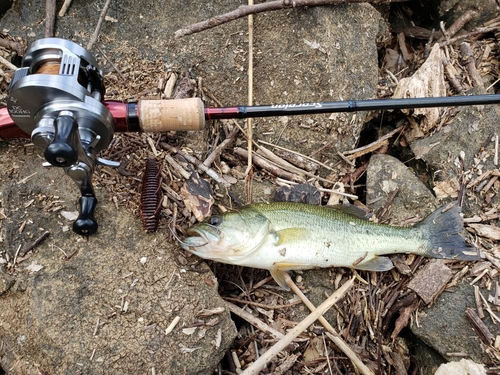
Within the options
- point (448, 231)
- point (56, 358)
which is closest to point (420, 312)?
point (448, 231)

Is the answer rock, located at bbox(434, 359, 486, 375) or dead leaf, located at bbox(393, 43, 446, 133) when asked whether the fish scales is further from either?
dead leaf, located at bbox(393, 43, 446, 133)

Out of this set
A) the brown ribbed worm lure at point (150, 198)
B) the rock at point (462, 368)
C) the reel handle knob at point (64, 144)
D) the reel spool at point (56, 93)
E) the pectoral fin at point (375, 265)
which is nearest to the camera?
the reel handle knob at point (64, 144)

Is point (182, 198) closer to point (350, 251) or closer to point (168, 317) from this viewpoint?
point (168, 317)

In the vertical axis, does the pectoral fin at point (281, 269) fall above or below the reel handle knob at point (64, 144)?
below

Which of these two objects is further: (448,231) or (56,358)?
(448,231)

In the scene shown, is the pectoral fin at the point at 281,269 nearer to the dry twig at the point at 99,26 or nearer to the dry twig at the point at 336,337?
the dry twig at the point at 336,337

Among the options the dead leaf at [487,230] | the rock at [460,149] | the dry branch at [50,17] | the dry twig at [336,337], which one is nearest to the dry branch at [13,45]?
the dry branch at [50,17]

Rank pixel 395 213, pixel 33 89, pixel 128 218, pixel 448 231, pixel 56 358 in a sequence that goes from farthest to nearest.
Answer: pixel 395 213 < pixel 448 231 < pixel 128 218 < pixel 56 358 < pixel 33 89

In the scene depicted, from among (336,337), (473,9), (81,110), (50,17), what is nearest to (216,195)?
(81,110)
